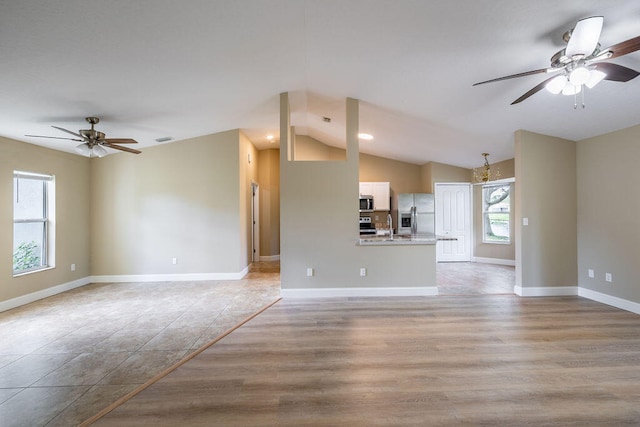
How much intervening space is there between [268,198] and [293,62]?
474cm

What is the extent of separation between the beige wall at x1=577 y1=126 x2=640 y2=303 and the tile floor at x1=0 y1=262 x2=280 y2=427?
480cm

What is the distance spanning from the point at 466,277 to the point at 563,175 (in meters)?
2.40

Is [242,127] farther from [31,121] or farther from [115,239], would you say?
[115,239]

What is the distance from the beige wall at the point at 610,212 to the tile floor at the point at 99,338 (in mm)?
4802

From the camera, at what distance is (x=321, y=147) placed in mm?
7242

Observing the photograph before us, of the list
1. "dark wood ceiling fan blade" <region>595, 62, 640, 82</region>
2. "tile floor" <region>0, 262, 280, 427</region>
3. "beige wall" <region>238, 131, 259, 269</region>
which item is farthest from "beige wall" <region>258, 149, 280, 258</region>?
"dark wood ceiling fan blade" <region>595, 62, 640, 82</region>

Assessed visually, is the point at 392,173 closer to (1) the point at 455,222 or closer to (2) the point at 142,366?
(1) the point at 455,222

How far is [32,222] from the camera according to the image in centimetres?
433

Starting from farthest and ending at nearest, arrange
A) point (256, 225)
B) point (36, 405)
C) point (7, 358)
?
point (256, 225)
point (7, 358)
point (36, 405)

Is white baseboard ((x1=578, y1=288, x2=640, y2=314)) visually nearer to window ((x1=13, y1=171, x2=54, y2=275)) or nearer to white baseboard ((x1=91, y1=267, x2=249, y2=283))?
white baseboard ((x1=91, y1=267, x2=249, y2=283))

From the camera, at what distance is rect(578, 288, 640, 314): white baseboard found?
3507 mm

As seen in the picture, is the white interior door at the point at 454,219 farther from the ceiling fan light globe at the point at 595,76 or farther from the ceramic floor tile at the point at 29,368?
the ceramic floor tile at the point at 29,368

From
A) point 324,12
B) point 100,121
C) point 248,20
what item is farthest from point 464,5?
point 100,121

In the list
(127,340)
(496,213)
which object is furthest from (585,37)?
(496,213)
